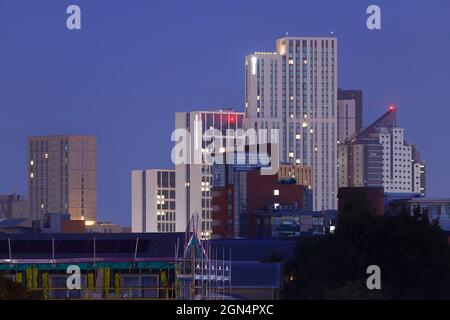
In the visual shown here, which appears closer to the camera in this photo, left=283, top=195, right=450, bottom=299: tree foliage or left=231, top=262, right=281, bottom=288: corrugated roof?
left=283, top=195, right=450, bottom=299: tree foliage

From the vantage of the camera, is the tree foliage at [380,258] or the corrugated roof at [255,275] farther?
the corrugated roof at [255,275]

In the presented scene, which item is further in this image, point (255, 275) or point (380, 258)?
point (380, 258)

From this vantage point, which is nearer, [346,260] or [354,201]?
[346,260]

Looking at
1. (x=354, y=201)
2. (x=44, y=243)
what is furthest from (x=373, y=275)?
(x=354, y=201)

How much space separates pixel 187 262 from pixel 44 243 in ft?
62.2

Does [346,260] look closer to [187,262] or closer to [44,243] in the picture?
[187,262]

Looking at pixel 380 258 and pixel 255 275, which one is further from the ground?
pixel 380 258

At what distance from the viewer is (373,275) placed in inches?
3605
